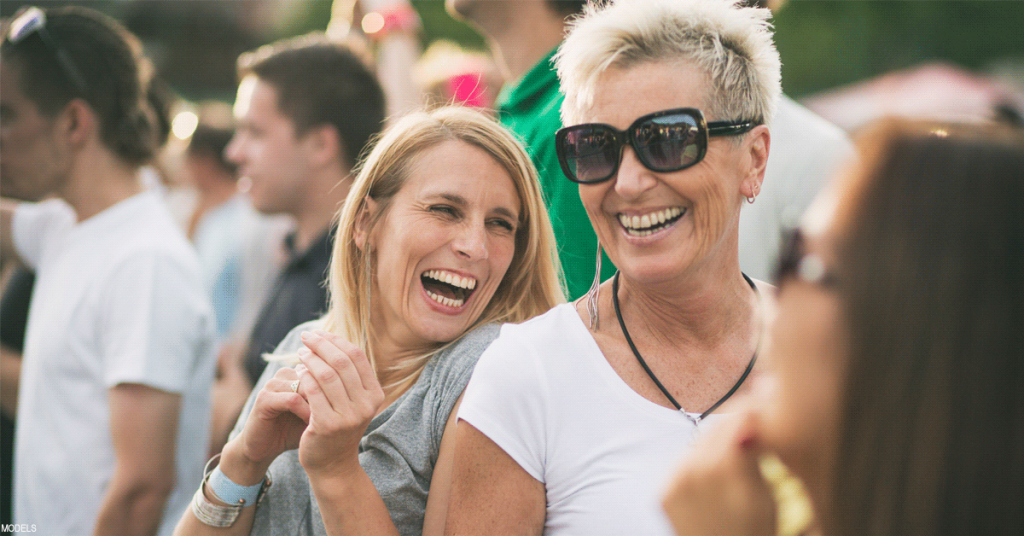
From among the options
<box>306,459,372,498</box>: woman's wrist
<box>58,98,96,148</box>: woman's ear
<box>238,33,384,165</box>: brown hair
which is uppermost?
<box>238,33,384,165</box>: brown hair

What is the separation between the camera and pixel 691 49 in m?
1.75

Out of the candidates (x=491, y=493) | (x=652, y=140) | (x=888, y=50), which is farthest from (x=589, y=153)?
(x=888, y=50)

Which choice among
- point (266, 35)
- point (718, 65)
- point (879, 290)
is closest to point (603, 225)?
point (718, 65)

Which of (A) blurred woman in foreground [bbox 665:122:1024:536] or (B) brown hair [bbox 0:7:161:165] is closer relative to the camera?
(A) blurred woman in foreground [bbox 665:122:1024:536]

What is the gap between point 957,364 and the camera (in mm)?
957

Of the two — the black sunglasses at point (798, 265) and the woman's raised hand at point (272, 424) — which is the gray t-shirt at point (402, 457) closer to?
the woman's raised hand at point (272, 424)

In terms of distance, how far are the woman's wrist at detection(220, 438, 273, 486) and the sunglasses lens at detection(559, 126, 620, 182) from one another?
1.09 m

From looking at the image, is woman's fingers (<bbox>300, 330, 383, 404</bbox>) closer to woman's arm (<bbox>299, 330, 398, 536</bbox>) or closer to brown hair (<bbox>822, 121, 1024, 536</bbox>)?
woman's arm (<bbox>299, 330, 398, 536</bbox>)

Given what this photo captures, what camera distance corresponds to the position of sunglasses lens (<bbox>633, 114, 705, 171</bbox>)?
5.61 feet

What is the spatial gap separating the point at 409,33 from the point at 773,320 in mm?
3832

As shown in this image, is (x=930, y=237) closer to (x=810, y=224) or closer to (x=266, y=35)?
(x=810, y=224)

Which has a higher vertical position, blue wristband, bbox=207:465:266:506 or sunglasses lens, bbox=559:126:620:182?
sunglasses lens, bbox=559:126:620:182

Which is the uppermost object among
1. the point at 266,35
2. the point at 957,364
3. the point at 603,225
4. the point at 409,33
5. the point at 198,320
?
the point at 266,35

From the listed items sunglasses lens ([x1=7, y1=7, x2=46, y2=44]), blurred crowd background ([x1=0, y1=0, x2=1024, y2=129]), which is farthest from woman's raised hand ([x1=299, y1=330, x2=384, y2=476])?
blurred crowd background ([x1=0, y1=0, x2=1024, y2=129])
